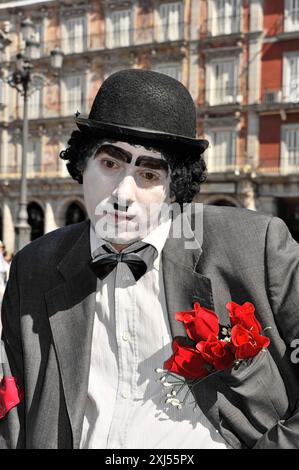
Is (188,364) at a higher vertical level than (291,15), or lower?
lower

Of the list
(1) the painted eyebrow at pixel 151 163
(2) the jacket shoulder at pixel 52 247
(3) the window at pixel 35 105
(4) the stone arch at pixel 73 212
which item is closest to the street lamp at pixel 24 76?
(2) the jacket shoulder at pixel 52 247

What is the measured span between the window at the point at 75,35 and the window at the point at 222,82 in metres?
5.31

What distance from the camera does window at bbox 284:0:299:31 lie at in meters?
20.0

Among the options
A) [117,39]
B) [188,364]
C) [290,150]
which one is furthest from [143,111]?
[117,39]

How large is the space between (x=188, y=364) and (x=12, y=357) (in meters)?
0.54

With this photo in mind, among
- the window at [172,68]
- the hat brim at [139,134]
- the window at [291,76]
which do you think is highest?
the window at [172,68]

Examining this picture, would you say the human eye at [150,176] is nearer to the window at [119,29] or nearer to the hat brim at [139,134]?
the hat brim at [139,134]

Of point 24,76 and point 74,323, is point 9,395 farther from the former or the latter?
point 24,76

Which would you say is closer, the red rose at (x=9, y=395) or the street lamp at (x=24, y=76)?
the red rose at (x=9, y=395)

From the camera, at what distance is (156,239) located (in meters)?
1.69

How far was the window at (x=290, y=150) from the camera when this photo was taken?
20531 mm

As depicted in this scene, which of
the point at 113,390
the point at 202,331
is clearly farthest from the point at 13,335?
the point at 202,331

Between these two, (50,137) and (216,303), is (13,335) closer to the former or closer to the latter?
(216,303)

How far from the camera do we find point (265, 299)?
1595 millimetres
